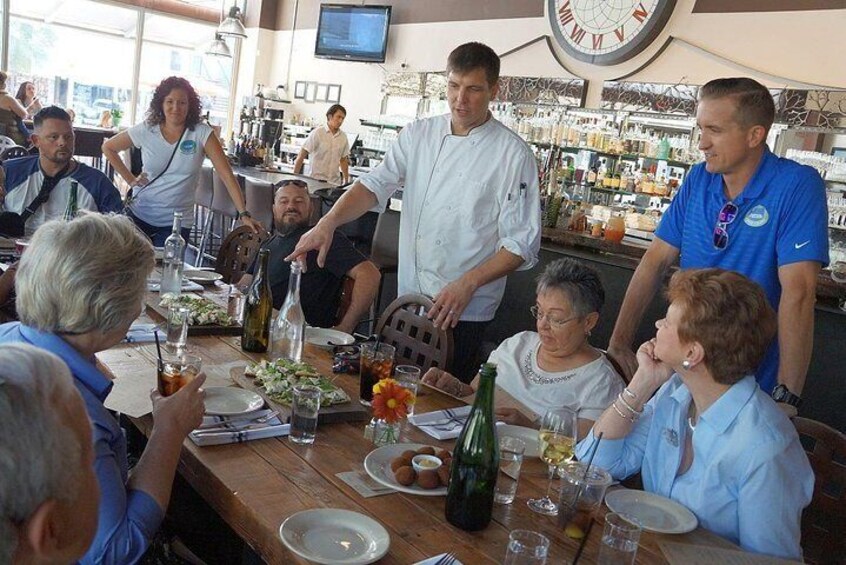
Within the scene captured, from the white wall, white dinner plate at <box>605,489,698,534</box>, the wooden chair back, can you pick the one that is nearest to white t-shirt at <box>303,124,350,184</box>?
Result: the white wall

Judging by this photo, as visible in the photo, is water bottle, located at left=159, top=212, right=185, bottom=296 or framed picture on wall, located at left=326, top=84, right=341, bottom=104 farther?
framed picture on wall, located at left=326, top=84, right=341, bottom=104

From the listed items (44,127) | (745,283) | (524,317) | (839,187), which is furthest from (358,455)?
(839,187)

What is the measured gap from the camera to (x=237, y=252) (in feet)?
13.1

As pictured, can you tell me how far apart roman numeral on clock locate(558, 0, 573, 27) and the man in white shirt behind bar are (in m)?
5.37

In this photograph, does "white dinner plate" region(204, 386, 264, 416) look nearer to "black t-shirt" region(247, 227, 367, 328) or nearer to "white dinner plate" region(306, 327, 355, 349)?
"white dinner plate" region(306, 327, 355, 349)

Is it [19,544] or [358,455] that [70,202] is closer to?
[358,455]

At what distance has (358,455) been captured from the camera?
1.69 meters

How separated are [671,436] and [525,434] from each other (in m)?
0.37

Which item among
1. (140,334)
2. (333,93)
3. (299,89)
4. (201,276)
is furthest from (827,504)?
(299,89)

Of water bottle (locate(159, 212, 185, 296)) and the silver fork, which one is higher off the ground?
water bottle (locate(159, 212, 185, 296))

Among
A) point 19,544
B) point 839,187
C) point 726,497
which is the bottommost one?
point 726,497

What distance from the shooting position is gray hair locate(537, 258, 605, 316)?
227 cm

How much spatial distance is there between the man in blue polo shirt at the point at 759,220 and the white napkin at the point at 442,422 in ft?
2.26

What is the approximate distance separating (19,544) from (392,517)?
0.78 m
